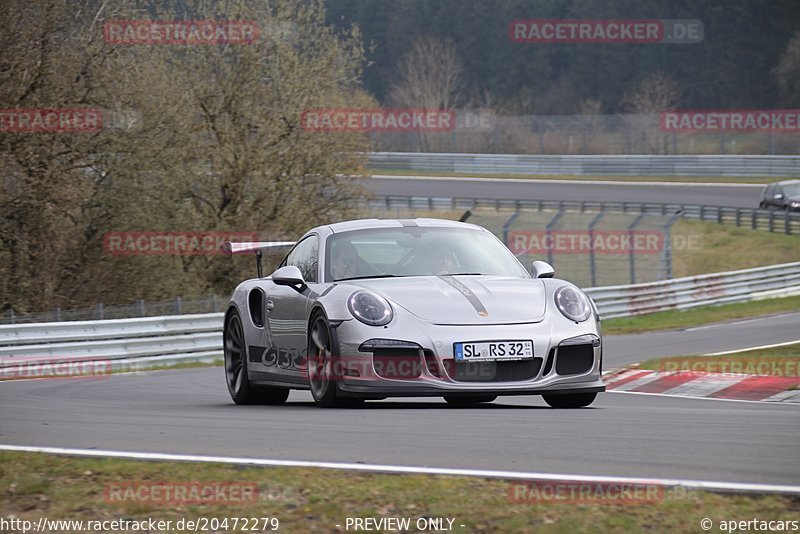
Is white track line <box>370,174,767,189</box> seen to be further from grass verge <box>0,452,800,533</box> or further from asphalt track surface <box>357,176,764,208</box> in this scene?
grass verge <box>0,452,800,533</box>

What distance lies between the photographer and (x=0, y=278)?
78.3 ft

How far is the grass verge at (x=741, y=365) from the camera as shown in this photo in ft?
42.4

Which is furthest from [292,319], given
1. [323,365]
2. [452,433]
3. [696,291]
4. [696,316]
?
[696,291]

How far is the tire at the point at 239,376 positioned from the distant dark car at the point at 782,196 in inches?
1440

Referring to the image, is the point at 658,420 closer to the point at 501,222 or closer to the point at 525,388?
the point at 525,388

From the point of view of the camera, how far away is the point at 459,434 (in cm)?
659

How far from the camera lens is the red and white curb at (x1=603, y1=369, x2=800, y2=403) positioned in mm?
10648

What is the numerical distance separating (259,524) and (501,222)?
36.6 metres

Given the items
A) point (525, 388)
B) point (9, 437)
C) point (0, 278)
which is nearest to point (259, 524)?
point (9, 437)

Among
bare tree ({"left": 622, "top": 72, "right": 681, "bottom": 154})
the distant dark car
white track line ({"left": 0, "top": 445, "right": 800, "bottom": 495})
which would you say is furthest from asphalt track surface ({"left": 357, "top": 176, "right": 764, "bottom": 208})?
white track line ({"left": 0, "top": 445, "right": 800, "bottom": 495})

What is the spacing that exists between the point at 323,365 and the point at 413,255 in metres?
1.22

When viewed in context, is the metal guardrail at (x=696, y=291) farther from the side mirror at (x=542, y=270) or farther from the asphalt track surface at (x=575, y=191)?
the side mirror at (x=542, y=270)

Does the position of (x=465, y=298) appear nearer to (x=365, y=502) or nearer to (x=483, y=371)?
(x=483, y=371)

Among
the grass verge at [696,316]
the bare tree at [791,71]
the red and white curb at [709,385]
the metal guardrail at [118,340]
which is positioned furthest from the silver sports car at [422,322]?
the bare tree at [791,71]
